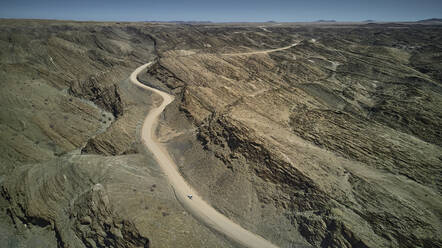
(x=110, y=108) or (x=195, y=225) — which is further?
(x=110, y=108)

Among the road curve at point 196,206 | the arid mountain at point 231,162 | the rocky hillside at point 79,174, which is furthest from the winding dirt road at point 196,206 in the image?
the rocky hillside at point 79,174

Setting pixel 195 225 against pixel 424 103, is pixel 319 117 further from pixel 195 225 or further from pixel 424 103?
pixel 195 225

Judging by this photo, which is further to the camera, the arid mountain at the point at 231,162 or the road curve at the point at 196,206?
the road curve at the point at 196,206

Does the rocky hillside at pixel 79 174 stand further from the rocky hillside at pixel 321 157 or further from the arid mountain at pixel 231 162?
the rocky hillside at pixel 321 157

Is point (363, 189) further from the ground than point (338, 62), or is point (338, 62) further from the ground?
point (338, 62)

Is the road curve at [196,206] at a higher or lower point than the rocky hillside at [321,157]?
lower

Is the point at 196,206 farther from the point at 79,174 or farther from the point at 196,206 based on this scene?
the point at 79,174

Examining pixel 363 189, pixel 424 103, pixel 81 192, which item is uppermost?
pixel 424 103

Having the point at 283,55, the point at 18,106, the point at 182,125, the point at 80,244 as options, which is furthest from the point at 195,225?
the point at 283,55
